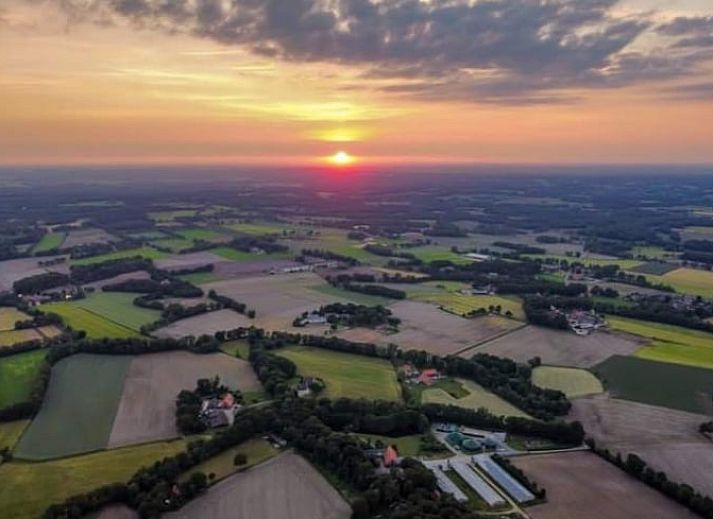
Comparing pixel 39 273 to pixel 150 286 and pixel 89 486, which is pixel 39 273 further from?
pixel 89 486

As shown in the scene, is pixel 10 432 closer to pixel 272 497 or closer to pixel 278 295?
pixel 272 497

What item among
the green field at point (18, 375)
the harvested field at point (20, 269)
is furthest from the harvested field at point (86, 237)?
the green field at point (18, 375)

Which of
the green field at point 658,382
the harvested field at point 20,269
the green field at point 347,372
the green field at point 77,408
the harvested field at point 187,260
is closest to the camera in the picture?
the green field at point 77,408

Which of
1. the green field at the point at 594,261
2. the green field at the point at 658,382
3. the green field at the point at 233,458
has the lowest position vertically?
the green field at the point at 594,261

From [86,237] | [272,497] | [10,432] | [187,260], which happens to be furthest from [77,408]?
[86,237]

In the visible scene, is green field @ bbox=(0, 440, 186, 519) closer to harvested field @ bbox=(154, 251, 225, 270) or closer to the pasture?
the pasture

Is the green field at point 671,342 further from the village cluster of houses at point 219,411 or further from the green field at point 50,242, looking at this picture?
the green field at point 50,242

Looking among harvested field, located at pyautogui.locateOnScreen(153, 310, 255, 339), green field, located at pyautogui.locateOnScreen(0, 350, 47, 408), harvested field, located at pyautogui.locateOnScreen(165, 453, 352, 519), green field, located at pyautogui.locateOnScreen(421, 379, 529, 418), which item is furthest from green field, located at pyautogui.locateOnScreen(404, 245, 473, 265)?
harvested field, located at pyautogui.locateOnScreen(165, 453, 352, 519)
